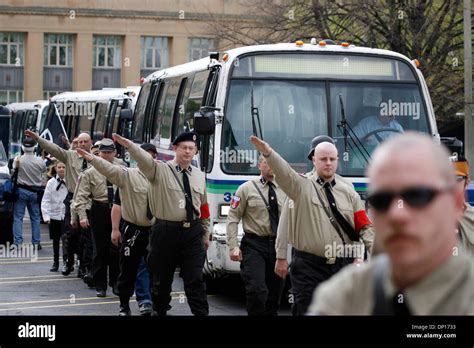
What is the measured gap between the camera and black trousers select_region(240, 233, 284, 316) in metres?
10.9

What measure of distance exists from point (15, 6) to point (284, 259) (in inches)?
2542

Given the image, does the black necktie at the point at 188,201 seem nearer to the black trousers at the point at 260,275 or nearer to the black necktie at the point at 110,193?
the black trousers at the point at 260,275

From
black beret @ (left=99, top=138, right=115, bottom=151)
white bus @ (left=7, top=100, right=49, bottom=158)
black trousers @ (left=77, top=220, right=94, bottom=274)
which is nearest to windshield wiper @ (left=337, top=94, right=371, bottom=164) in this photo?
black beret @ (left=99, top=138, right=115, bottom=151)

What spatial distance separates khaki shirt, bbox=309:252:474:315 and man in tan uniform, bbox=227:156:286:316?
845 centimetres

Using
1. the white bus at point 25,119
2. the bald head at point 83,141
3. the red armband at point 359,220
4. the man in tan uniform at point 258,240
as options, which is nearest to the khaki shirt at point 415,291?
the red armband at point 359,220

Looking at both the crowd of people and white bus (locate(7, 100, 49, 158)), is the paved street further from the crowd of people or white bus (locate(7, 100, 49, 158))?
white bus (locate(7, 100, 49, 158))

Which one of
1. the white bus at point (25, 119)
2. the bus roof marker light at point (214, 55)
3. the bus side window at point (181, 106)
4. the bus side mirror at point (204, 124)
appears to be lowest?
the bus side mirror at point (204, 124)

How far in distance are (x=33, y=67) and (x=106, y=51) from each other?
14.9 ft

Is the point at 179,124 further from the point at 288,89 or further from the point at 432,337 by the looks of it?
the point at 432,337

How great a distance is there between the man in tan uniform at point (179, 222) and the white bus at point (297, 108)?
2.13m

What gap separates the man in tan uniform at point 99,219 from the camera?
1500 centimetres

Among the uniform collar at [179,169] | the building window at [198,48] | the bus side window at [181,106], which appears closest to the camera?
the uniform collar at [179,169]

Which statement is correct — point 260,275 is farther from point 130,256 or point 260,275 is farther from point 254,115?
point 254,115

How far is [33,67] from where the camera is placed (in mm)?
74750
